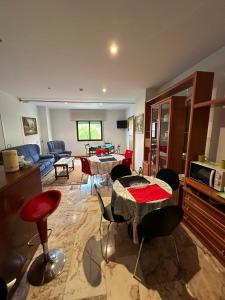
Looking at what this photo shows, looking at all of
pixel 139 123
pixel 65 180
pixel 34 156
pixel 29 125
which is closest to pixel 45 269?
pixel 65 180

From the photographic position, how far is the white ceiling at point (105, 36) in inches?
50.7

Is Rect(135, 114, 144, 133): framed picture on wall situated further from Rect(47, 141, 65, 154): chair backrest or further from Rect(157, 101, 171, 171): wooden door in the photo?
Rect(47, 141, 65, 154): chair backrest

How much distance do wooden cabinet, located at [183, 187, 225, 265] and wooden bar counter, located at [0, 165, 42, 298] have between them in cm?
225

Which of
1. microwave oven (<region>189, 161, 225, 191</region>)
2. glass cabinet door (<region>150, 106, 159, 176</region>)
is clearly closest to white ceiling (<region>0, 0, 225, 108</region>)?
glass cabinet door (<region>150, 106, 159, 176</region>)

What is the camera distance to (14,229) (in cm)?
140

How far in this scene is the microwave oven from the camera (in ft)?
5.31

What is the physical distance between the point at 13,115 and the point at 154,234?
16.7 ft

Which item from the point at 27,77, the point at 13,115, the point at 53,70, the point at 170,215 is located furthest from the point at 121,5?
the point at 13,115

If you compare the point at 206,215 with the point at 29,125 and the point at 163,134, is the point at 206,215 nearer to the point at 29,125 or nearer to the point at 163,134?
the point at 163,134

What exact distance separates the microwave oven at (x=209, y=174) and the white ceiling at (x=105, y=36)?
165cm

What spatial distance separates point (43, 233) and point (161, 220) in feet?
4.12

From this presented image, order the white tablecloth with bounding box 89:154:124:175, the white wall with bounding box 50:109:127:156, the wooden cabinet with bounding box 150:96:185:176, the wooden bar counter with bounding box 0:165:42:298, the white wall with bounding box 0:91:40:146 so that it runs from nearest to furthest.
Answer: the wooden bar counter with bounding box 0:165:42:298, the wooden cabinet with bounding box 150:96:185:176, the white tablecloth with bounding box 89:154:124:175, the white wall with bounding box 0:91:40:146, the white wall with bounding box 50:109:127:156

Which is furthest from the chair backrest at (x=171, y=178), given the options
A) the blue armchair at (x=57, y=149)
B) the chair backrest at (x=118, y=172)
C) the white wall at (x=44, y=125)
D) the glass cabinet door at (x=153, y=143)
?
the white wall at (x=44, y=125)

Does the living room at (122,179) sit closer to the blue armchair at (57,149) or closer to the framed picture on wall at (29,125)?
the framed picture on wall at (29,125)
